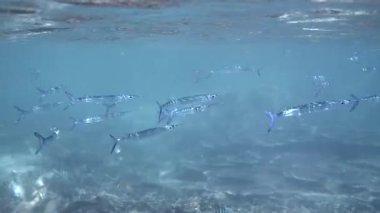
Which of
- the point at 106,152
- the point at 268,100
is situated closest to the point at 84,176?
the point at 106,152

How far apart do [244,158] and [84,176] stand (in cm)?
943

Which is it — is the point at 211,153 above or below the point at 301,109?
below

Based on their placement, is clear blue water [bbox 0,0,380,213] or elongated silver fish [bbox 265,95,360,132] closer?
elongated silver fish [bbox 265,95,360,132]

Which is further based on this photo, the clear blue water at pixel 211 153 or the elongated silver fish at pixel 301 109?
the clear blue water at pixel 211 153

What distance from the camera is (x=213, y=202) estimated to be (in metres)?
16.6

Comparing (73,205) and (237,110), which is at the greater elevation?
(73,205)

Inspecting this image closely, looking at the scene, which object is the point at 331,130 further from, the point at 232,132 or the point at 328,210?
the point at 328,210

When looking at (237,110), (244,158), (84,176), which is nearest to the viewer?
(84,176)

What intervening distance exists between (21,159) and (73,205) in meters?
11.2

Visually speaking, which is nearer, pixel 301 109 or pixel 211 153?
pixel 301 109

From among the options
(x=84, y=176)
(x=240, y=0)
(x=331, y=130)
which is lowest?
(x=331, y=130)

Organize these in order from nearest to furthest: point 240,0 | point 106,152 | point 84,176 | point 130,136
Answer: point 130,136
point 240,0
point 84,176
point 106,152

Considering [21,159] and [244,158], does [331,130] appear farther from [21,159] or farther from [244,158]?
[21,159]

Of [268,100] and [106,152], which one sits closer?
[106,152]
